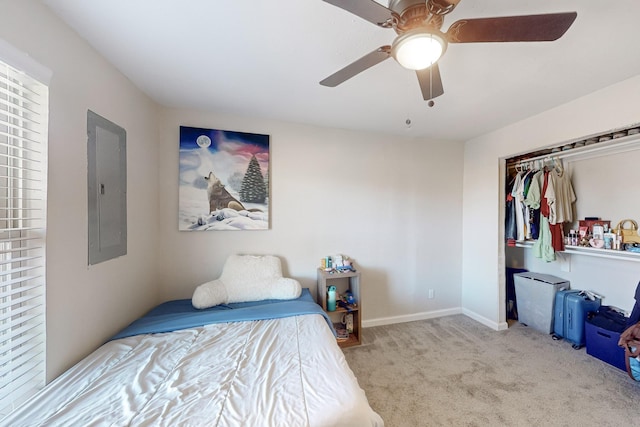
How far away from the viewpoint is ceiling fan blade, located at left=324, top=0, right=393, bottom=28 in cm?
84

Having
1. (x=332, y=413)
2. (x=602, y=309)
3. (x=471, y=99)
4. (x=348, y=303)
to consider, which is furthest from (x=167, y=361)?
(x=602, y=309)

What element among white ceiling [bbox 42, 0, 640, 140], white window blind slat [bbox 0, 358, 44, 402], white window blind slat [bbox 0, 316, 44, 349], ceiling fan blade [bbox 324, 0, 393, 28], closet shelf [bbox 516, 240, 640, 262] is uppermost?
white ceiling [bbox 42, 0, 640, 140]

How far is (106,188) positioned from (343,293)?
230 centimetres

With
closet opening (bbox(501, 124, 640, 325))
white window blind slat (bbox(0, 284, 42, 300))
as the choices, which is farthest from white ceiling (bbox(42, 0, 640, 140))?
white window blind slat (bbox(0, 284, 42, 300))

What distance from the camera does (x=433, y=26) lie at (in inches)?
36.5

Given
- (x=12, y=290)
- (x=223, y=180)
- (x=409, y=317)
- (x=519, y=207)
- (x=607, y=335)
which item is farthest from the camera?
(x=409, y=317)

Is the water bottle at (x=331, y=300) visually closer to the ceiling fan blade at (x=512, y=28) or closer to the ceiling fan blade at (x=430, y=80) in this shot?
the ceiling fan blade at (x=430, y=80)

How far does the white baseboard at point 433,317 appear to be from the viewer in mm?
2756

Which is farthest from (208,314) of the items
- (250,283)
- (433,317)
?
(433,317)

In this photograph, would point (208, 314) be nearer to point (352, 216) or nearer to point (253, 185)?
point (253, 185)

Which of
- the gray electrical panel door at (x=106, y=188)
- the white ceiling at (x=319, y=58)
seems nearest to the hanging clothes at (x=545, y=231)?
the white ceiling at (x=319, y=58)

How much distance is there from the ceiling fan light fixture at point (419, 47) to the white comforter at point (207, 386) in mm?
1496

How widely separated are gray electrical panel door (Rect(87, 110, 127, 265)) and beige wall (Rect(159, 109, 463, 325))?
1.86 feet

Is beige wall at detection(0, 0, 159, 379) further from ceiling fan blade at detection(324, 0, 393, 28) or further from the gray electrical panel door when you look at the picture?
ceiling fan blade at detection(324, 0, 393, 28)
